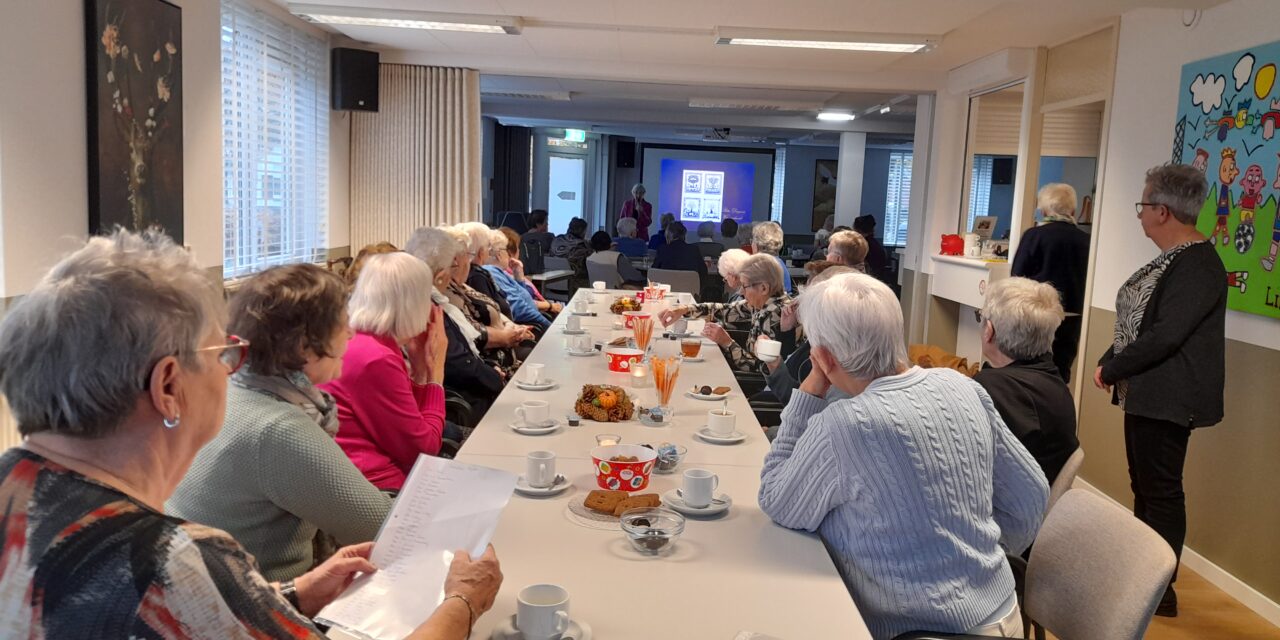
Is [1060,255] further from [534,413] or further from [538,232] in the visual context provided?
[538,232]

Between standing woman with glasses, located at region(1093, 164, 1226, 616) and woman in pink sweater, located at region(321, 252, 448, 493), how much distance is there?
2546mm

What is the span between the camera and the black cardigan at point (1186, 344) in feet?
11.0

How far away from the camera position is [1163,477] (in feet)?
11.4

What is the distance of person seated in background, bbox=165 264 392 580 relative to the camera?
67.8 inches

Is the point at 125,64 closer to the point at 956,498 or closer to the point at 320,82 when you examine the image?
the point at 320,82

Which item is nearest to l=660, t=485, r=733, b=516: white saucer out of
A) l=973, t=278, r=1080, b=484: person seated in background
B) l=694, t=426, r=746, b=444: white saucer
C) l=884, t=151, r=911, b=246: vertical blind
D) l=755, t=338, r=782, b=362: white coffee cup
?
l=694, t=426, r=746, b=444: white saucer

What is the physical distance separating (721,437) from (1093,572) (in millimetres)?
1037

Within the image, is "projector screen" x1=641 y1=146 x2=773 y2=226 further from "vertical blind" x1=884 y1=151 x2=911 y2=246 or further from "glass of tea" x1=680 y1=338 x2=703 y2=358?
"glass of tea" x1=680 y1=338 x2=703 y2=358

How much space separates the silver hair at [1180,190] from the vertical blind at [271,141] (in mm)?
4746

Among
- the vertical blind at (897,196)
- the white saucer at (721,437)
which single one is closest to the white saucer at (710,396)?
the white saucer at (721,437)

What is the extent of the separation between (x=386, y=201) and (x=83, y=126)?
3645mm

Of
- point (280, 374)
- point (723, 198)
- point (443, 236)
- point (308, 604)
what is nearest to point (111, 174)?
point (443, 236)

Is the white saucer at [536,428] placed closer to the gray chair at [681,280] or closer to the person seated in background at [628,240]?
the gray chair at [681,280]

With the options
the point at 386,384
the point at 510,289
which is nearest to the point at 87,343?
the point at 386,384
